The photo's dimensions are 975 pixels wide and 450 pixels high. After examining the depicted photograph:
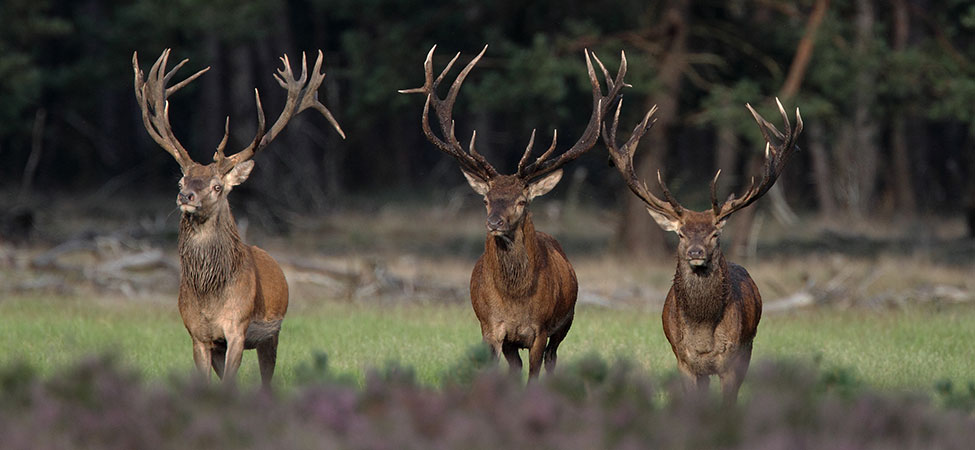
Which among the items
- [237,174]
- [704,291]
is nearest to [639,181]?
[704,291]

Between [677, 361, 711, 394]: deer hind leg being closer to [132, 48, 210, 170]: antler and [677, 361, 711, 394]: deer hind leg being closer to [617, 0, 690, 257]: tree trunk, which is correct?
[132, 48, 210, 170]: antler

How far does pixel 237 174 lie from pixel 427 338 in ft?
9.67

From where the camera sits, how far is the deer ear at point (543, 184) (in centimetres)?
827

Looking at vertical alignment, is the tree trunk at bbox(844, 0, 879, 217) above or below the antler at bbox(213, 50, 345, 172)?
below

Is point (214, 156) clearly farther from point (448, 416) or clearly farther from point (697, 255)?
point (448, 416)

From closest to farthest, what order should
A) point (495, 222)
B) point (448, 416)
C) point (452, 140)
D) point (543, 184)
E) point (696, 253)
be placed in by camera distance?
1. point (448, 416)
2. point (696, 253)
3. point (495, 222)
4. point (543, 184)
5. point (452, 140)

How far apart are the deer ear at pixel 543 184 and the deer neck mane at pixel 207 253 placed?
5.83 ft

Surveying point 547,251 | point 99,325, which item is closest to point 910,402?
point 547,251

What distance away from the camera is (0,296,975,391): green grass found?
8953mm

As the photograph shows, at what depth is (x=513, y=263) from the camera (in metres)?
8.09

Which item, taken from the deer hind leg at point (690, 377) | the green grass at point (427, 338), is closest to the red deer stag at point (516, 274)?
the green grass at point (427, 338)

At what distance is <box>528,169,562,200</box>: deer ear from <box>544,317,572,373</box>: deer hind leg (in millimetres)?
905

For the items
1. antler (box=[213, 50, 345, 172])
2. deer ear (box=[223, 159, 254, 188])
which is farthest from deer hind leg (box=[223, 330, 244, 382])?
antler (box=[213, 50, 345, 172])

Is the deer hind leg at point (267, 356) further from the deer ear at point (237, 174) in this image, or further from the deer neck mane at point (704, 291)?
the deer neck mane at point (704, 291)
